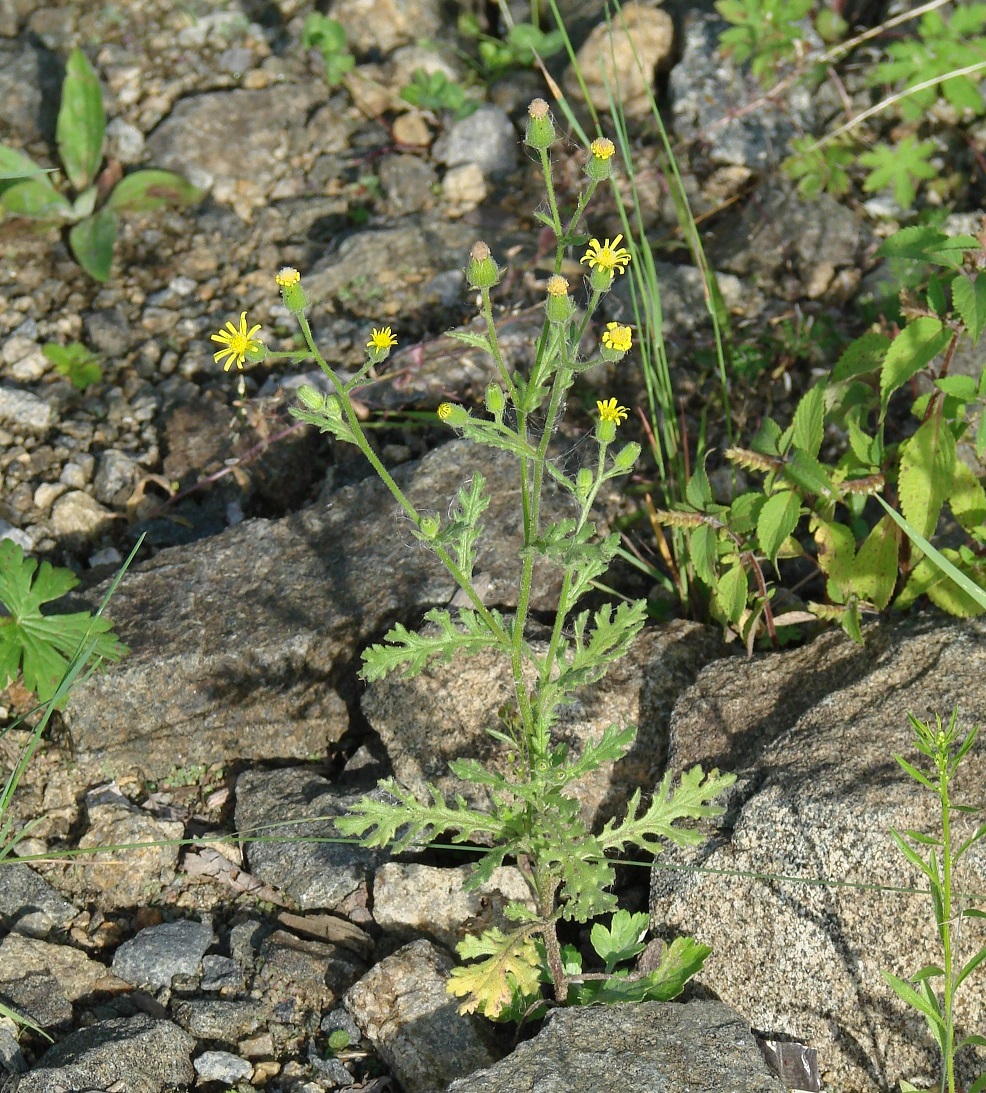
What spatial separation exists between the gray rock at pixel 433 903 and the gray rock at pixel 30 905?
0.82 m

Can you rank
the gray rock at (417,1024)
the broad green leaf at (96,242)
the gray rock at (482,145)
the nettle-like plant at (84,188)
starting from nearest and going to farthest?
the gray rock at (417,1024) < the broad green leaf at (96,242) < the nettle-like plant at (84,188) < the gray rock at (482,145)

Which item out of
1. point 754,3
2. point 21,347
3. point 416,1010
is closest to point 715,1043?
point 416,1010

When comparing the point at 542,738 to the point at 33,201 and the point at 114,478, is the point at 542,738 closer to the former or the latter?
the point at 114,478

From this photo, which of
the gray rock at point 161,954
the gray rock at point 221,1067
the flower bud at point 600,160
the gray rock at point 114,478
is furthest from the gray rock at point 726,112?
the gray rock at point 221,1067

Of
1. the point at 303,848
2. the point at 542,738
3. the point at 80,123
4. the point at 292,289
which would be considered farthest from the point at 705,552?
the point at 80,123

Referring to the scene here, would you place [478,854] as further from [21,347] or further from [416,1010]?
[21,347]

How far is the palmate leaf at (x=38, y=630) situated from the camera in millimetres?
3303

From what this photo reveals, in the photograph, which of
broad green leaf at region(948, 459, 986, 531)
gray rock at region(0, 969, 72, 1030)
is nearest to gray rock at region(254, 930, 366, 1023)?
gray rock at region(0, 969, 72, 1030)

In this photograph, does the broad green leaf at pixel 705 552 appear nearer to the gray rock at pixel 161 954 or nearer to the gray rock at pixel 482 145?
the gray rock at pixel 161 954

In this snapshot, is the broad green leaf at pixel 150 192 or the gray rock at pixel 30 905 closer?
the gray rock at pixel 30 905

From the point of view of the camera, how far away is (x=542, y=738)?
8.77 feet

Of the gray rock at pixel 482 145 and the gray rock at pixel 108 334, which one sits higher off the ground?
the gray rock at pixel 482 145

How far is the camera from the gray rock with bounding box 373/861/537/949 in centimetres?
299

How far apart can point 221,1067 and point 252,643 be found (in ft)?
3.90
